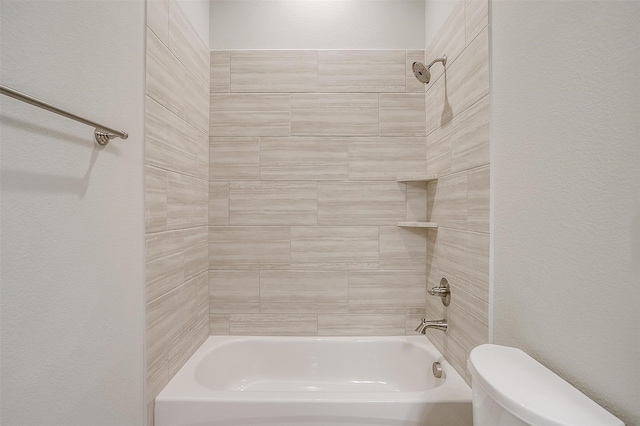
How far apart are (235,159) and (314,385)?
1371 mm

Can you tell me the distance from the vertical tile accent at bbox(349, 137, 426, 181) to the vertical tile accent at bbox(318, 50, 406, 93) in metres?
0.31

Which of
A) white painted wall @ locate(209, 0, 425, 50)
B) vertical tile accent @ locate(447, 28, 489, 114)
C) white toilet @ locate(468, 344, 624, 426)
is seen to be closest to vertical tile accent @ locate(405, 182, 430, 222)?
vertical tile accent @ locate(447, 28, 489, 114)

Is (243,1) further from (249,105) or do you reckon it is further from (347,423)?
(347,423)

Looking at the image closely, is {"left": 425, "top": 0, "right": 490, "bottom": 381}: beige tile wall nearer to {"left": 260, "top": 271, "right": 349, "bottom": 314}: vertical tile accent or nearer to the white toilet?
the white toilet

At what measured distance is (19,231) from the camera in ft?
2.45

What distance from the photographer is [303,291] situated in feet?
6.72

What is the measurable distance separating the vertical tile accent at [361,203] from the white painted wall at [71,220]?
1.04 metres

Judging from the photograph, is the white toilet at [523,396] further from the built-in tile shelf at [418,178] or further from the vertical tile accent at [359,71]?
the vertical tile accent at [359,71]

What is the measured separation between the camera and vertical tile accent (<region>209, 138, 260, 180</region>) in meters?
2.04

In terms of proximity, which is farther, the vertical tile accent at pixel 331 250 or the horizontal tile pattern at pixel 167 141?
the vertical tile accent at pixel 331 250

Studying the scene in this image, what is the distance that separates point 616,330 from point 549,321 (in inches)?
8.5

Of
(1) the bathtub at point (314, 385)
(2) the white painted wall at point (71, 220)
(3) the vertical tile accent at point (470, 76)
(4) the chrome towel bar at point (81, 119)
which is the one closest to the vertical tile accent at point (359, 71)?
(3) the vertical tile accent at point (470, 76)

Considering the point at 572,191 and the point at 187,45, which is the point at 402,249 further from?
the point at 187,45

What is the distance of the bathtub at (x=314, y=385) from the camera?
1.30 m
